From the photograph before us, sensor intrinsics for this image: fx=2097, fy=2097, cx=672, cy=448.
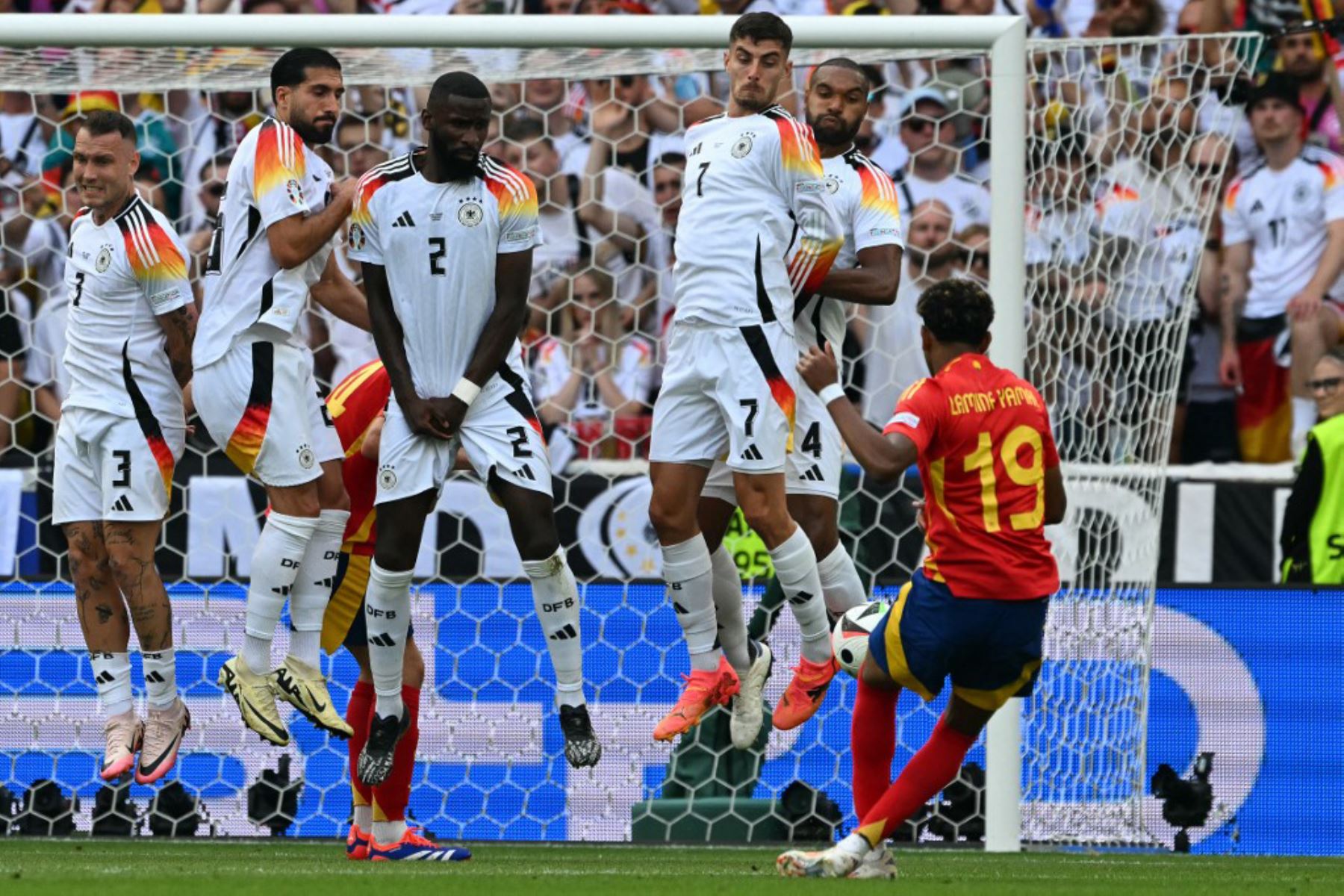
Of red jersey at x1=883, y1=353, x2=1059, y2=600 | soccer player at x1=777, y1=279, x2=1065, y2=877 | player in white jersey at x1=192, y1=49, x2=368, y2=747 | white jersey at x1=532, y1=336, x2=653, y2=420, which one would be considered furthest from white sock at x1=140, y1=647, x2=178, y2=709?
white jersey at x1=532, y1=336, x2=653, y2=420

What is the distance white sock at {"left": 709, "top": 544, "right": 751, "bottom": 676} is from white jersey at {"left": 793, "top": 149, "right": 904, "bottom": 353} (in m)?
0.89

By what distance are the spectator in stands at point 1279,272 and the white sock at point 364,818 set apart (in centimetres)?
574

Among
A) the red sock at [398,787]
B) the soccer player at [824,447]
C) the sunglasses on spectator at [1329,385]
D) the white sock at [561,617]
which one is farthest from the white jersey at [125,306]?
the sunglasses on spectator at [1329,385]

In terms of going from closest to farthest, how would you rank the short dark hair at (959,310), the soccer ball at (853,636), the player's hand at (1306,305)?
the short dark hair at (959,310)
the soccer ball at (853,636)
the player's hand at (1306,305)

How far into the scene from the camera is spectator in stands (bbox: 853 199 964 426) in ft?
33.7

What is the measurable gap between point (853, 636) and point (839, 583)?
895 millimetres

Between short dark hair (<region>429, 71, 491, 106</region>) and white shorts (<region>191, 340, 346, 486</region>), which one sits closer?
short dark hair (<region>429, 71, 491, 106</region>)

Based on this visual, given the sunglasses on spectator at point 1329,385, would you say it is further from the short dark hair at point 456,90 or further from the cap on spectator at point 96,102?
the cap on spectator at point 96,102

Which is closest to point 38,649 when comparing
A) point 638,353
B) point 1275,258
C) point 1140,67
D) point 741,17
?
point 638,353

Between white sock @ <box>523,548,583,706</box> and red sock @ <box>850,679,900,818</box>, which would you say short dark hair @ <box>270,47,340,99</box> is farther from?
red sock @ <box>850,679,900,818</box>

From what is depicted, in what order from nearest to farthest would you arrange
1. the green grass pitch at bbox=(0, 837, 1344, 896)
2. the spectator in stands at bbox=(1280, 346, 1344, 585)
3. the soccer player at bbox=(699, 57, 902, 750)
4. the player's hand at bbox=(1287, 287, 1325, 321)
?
the green grass pitch at bbox=(0, 837, 1344, 896) < the soccer player at bbox=(699, 57, 902, 750) < the spectator in stands at bbox=(1280, 346, 1344, 585) < the player's hand at bbox=(1287, 287, 1325, 321)

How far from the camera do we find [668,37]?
841 cm

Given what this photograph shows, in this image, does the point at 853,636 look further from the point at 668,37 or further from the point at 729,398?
the point at 668,37

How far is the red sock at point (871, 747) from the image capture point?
6.76m
